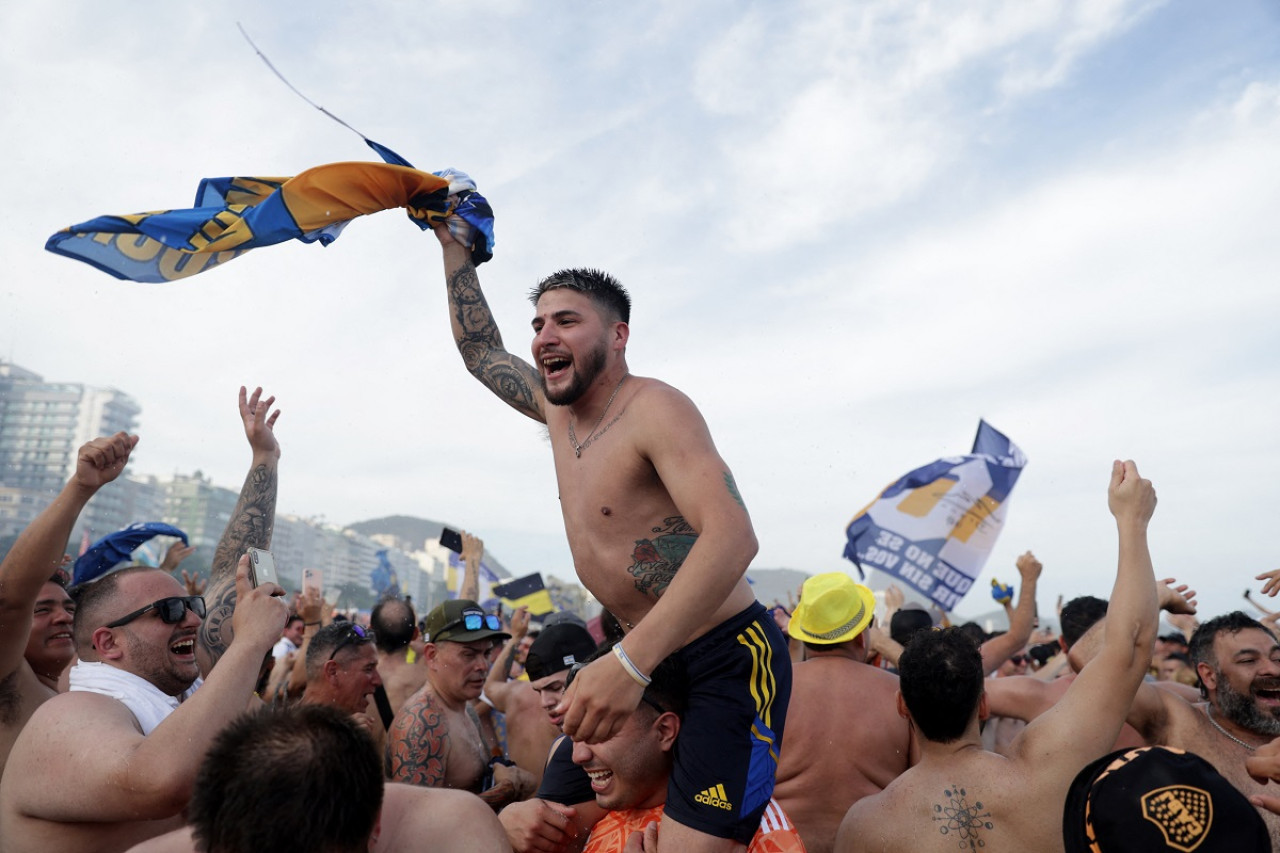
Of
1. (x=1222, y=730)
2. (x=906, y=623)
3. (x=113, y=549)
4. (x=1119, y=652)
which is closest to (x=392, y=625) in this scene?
(x=113, y=549)

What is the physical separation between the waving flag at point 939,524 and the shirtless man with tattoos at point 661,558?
828cm

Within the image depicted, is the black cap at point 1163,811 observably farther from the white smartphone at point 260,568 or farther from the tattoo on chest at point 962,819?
the white smartphone at point 260,568

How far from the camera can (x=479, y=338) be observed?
14.1 feet

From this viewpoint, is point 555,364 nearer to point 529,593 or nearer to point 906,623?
point 906,623

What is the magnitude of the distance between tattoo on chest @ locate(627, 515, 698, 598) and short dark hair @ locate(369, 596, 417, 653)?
431cm

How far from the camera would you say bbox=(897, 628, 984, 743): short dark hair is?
3.48m

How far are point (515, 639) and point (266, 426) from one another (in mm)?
3303

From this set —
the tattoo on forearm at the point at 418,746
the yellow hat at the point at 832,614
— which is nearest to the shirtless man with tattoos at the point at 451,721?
the tattoo on forearm at the point at 418,746

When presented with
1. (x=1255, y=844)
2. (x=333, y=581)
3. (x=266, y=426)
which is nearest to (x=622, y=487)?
(x=1255, y=844)

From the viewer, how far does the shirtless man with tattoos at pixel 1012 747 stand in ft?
10.5

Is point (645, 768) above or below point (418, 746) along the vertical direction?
above

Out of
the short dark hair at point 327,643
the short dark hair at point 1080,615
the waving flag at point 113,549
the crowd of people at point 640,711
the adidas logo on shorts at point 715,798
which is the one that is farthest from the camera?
the short dark hair at point 1080,615

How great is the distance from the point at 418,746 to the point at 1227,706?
14.1 ft

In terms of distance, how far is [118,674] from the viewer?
3328mm
